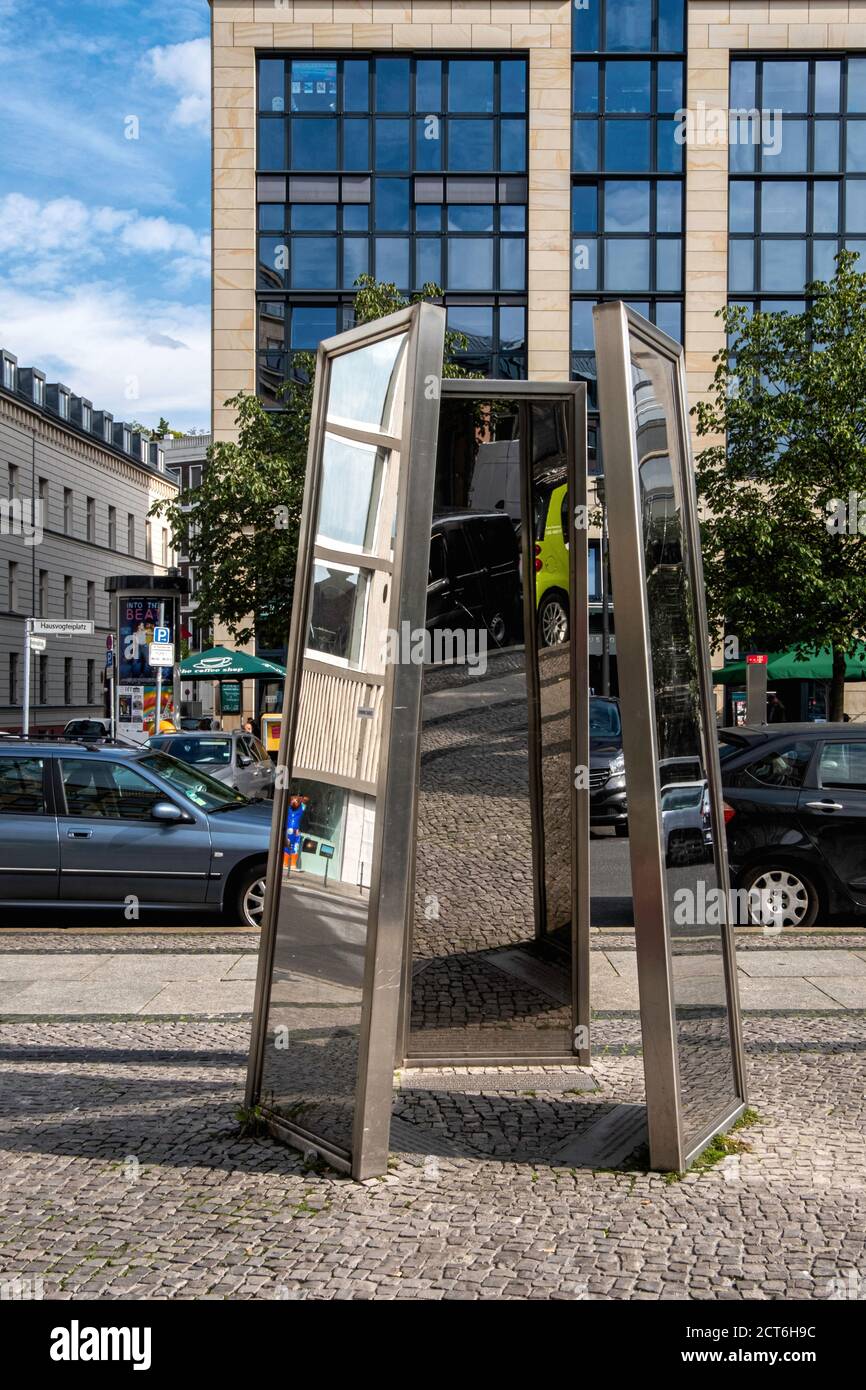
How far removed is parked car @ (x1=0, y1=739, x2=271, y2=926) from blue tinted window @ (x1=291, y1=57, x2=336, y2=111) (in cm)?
3155

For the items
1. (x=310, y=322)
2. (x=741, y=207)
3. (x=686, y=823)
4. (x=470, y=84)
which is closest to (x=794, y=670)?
(x=741, y=207)

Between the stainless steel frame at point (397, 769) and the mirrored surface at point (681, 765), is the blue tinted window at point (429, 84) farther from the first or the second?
the stainless steel frame at point (397, 769)

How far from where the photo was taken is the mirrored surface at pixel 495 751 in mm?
5926

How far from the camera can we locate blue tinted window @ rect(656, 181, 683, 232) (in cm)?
3728

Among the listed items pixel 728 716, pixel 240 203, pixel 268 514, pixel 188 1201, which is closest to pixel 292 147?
pixel 240 203

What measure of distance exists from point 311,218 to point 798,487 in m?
20.0

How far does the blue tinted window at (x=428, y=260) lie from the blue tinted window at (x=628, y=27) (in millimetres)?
7391

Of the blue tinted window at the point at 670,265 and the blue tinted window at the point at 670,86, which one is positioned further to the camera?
the blue tinted window at the point at 670,265

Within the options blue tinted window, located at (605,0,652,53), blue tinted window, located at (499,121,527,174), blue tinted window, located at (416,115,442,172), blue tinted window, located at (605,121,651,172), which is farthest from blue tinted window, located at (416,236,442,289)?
blue tinted window, located at (605,0,652,53)

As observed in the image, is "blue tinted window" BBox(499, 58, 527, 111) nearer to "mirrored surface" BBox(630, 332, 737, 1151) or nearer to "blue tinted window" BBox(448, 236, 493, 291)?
"blue tinted window" BBox(448, 236, 493, 291)

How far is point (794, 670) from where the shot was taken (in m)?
30.1

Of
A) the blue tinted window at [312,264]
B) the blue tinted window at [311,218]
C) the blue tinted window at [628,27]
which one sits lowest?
the blue tinted window at [312,264]

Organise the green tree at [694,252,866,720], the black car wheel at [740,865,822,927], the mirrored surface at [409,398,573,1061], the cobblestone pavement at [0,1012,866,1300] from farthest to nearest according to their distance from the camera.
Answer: the green tree at [694,252,866,720] → the black car wheel at [740,865,822,927] → the mirrored surface at [409,398,573,1061] → the cobblestone pavement at [0,1012,866,1300]

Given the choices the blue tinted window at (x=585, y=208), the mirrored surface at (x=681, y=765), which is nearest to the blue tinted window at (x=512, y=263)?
the blue tinted window at (x=585, y=208)
